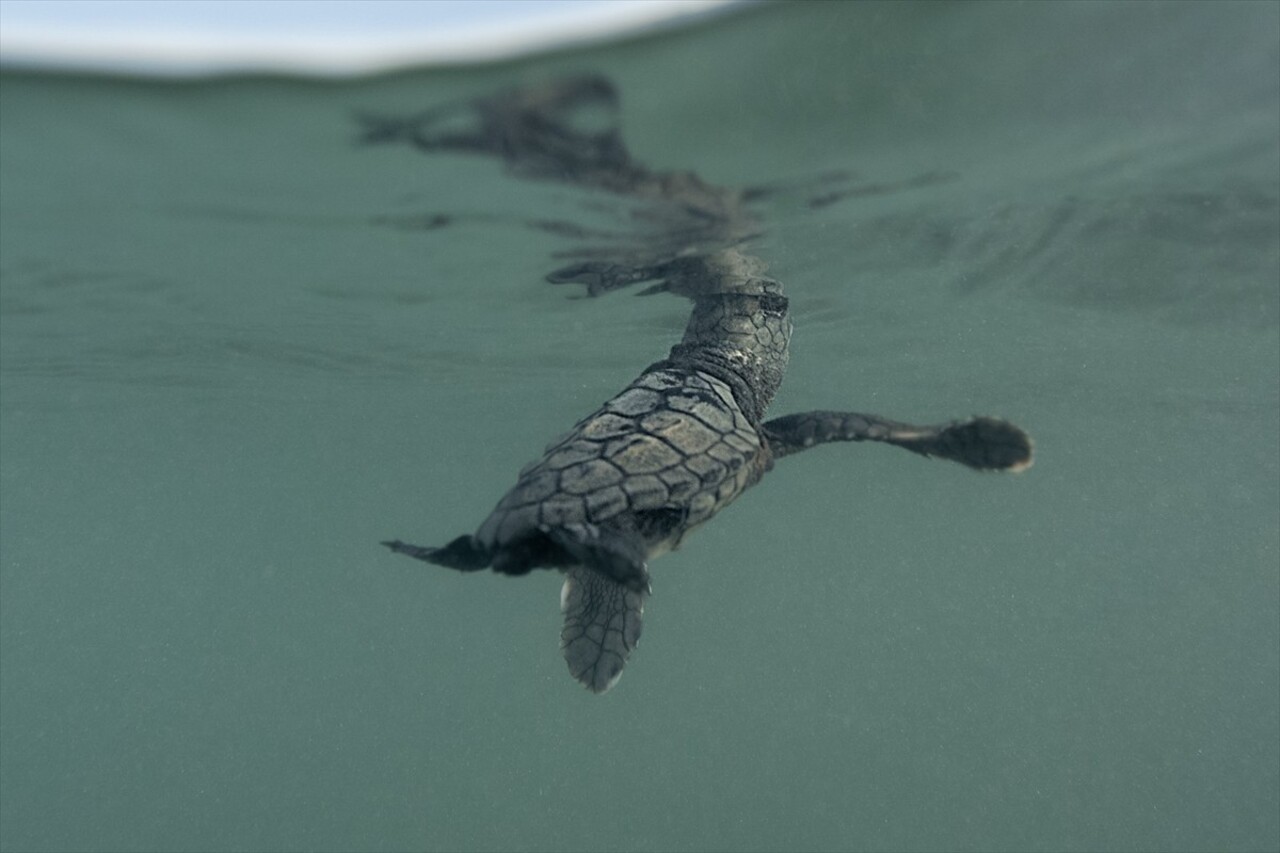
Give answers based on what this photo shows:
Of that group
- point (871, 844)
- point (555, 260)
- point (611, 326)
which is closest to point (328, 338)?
point (611, 326)

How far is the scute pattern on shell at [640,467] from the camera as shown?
5.39 m

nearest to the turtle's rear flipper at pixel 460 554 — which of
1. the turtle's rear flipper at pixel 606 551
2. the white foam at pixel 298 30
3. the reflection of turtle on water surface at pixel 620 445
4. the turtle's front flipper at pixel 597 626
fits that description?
the reflection of turtle on water surface at pixel 620 445

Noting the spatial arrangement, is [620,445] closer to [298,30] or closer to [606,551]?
[606,551]

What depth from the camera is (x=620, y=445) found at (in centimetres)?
589

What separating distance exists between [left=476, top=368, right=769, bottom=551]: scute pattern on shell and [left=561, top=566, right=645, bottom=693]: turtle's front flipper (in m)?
0.52

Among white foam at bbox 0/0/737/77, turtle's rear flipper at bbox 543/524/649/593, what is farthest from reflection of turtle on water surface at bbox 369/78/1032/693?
white foam at bbox 0/0/737/77

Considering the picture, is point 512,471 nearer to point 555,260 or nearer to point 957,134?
point 555,260

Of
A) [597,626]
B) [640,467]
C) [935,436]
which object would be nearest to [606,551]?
[640,467]

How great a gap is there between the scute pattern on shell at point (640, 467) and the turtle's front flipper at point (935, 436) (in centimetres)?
38

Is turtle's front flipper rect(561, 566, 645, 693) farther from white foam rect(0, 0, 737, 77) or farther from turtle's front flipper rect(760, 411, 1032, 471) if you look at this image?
white foam rect(0, 0, 737, 77)

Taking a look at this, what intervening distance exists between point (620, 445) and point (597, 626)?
1308 millimetres

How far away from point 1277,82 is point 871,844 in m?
24.0

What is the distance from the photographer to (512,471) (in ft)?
139

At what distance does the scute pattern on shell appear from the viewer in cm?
539
